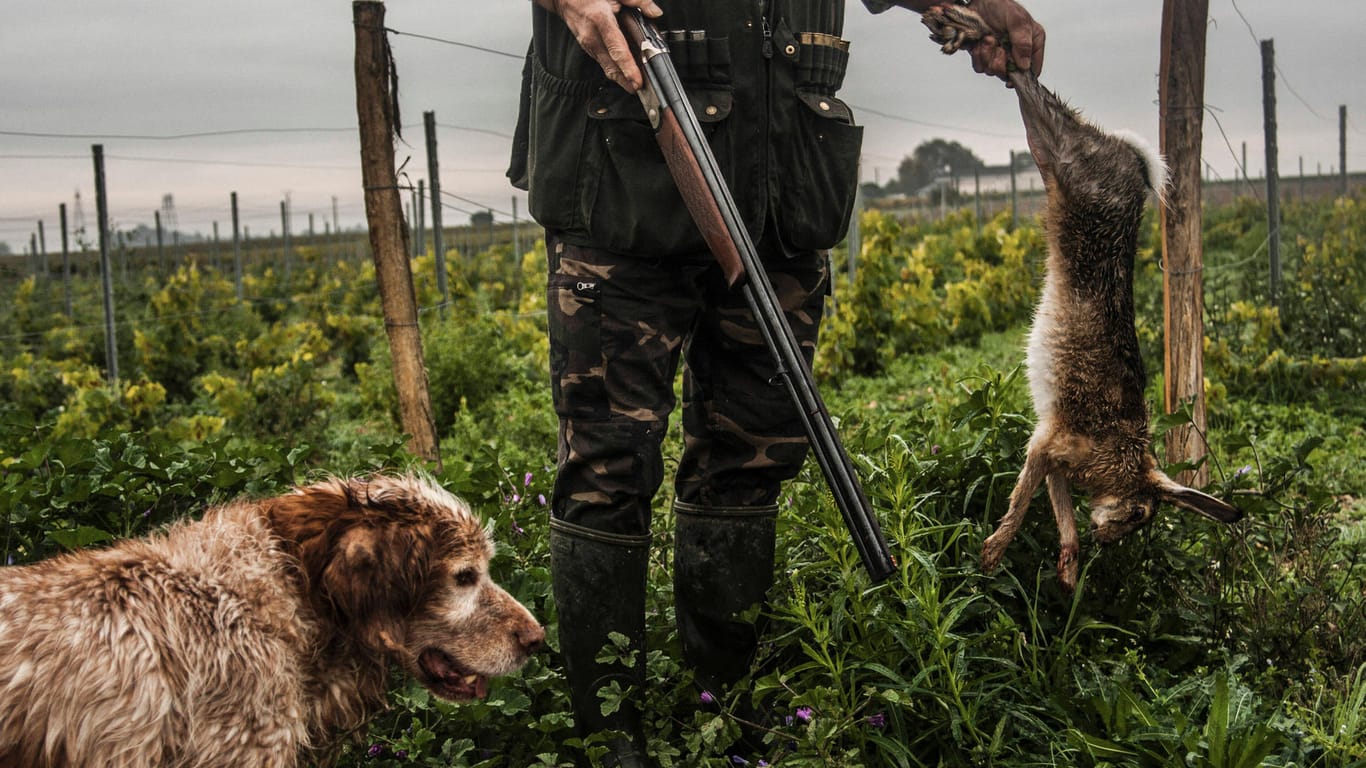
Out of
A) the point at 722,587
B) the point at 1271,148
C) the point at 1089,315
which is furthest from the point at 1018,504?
the point at 1271,148

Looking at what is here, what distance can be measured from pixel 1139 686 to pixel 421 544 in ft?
6.26

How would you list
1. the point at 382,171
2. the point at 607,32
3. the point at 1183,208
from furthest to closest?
the point at 382,171 < the point at 1183,208 < the point at 607,32

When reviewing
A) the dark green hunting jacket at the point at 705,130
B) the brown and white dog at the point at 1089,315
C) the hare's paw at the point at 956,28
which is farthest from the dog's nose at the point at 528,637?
the hare's paw at the point at 956,28

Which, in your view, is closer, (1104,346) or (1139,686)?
(1104,346)

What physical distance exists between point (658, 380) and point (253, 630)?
1.09 meters

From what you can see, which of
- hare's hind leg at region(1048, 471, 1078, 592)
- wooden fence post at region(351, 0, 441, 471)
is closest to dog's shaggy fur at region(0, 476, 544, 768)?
hare's hind leg at region(1048, 471, 1078, 592)

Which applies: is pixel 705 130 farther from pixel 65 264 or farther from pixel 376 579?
pixel 65 264

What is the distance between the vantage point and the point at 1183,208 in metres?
3.62

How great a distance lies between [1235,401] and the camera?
23.2 feet

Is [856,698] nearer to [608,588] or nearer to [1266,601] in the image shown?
[608,588]

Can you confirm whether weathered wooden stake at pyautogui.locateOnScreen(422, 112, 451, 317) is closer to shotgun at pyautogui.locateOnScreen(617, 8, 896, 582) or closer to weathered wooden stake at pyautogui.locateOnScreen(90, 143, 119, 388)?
weathered wooden stake at pyautogui.locateOnScreen(90, 143, 119, 388)

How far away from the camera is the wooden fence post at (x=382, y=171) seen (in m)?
5.04

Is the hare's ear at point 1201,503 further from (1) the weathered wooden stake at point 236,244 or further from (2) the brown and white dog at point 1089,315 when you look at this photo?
(1) the weathered wooden stake at point 236,244

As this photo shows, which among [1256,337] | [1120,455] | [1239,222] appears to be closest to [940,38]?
[1120,455]
